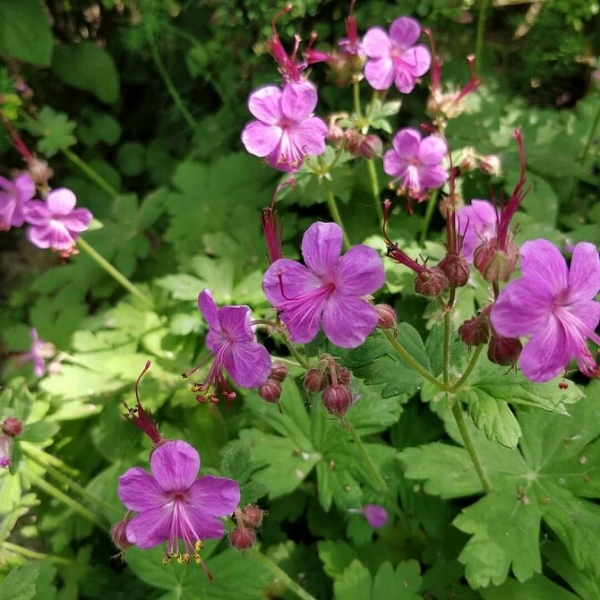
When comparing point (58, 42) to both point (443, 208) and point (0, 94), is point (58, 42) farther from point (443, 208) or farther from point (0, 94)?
point (443, 208)

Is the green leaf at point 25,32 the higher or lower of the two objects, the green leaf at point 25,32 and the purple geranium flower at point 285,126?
the lower

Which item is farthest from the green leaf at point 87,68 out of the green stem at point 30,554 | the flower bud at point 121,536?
the flower bud at point 121,536

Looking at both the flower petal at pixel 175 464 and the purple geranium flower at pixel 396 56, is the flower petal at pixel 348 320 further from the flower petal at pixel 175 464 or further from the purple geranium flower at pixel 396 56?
the purple geranium flower at pixel 396 56

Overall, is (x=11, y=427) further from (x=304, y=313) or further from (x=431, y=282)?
(x=431, y=282)

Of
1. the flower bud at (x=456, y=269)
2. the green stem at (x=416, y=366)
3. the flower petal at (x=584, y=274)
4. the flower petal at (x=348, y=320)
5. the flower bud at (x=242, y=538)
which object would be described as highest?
the flower petal at (x=584, y=274)

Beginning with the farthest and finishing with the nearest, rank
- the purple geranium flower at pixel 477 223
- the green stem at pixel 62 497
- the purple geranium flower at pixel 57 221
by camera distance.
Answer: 1. the purple geranium flower at pixel 57 221
2. the green stem at pixel 62 497
3. the purple geranium flower at pixel 477 223

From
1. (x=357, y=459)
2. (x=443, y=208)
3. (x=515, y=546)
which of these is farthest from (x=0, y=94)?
(x=515, y=546)
